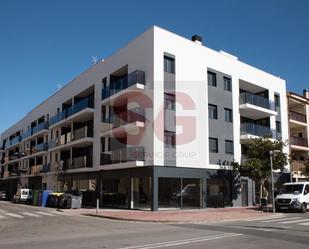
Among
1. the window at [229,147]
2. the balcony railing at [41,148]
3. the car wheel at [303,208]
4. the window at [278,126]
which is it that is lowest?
the car wheel at [303,208]

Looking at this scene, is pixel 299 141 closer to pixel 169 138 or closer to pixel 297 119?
pixel 297 119

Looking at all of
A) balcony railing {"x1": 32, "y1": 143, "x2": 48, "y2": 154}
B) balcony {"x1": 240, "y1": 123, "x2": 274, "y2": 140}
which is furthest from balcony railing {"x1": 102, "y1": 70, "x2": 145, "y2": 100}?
balcony railing {"x1": 32, "y1": 143, "x2": 48, "y2": 154}

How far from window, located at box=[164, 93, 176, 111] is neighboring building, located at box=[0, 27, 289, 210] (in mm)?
73

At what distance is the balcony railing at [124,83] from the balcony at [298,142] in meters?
20.2

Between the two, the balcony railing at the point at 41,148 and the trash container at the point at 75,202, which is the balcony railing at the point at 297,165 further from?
the balcony railing at the point at 41,148

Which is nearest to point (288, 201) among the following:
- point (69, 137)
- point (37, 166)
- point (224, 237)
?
point (224, 237)

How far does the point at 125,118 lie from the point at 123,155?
2824mm

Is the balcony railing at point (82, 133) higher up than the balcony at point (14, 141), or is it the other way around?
the balcony at point (14, 141)

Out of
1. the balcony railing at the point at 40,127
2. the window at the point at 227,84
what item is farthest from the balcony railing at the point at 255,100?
the balcony railing at the point at 40,127

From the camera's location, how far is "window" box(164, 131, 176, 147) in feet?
91.1

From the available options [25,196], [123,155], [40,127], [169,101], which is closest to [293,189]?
[169,101]

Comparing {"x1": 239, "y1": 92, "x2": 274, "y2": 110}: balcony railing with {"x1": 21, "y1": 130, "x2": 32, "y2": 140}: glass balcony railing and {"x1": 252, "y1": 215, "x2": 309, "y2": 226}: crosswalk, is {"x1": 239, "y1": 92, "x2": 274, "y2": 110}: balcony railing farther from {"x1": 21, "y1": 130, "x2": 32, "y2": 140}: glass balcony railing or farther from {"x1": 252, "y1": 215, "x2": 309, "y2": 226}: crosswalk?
{"x1": 21, "y1": 130, "x2": 32, "y2": 140}: glass balcony railing

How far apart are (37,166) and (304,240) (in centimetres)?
4380

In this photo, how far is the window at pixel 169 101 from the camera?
92.7 ft
